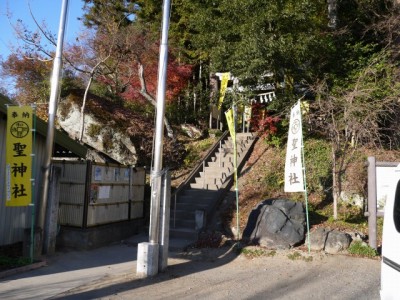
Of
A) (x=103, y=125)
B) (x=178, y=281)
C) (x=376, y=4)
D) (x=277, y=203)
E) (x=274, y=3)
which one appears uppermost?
(x=376, y=4)

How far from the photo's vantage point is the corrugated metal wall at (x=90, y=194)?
10352 millimetres

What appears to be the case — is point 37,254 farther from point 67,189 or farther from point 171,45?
point 171,45

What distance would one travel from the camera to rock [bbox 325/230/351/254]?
31.0 ft

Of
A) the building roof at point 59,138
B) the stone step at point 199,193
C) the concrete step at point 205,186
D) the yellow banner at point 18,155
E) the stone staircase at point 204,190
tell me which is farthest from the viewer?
the concrete step at point 205,186

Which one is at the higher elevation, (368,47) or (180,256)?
(368,47)

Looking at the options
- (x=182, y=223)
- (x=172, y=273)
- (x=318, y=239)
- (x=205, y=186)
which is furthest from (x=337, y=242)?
(x=205, y=186)

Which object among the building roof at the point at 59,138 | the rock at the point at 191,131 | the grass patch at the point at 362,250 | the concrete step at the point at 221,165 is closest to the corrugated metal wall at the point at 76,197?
the building roof at the point at 59,138

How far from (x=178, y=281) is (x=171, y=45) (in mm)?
16470

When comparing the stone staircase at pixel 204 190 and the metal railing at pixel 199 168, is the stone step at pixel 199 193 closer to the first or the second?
the stone staircase at pixel 204 190

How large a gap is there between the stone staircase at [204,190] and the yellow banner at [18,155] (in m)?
4.47

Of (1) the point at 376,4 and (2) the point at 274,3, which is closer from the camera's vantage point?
(2) the point at 274,3

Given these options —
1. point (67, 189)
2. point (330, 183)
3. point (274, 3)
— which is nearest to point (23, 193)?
point (67, 189)

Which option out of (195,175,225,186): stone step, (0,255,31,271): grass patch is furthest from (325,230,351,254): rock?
(0,255,31,271): grass patch

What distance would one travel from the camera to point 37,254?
857 cm
